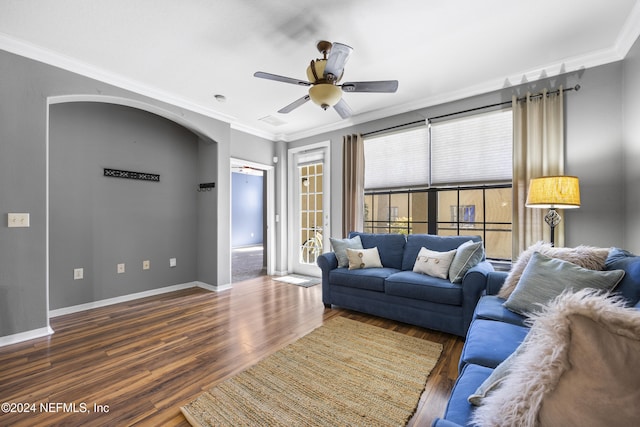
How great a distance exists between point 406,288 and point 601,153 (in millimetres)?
2341

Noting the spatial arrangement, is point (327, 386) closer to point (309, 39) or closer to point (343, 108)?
point (343, 108)

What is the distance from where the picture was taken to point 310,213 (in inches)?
207

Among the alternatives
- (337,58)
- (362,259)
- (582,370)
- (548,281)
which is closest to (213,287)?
(362,259)

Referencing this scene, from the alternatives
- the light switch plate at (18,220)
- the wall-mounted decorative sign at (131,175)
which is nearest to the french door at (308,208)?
the wall-mounted decorative sign at (131,175)

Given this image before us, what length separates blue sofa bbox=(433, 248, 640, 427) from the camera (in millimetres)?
1023

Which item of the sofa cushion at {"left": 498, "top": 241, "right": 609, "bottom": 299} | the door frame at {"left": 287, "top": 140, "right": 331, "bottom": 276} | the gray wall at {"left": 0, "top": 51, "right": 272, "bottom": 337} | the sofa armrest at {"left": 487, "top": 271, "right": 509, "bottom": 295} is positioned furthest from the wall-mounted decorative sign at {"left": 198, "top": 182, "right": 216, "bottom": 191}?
the sofa cushion at {"left": 498, "top": 241, "right": 609, "bottom": 299}

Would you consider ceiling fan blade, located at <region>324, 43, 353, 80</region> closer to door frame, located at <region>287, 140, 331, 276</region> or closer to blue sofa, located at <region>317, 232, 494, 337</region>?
blue sofa, located at <region>317, 232, 494, 337</region>

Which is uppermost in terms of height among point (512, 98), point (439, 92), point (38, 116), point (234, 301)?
point (439, 92)

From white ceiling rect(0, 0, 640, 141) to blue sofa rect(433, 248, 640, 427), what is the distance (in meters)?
1.93

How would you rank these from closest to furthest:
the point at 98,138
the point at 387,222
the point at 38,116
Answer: the point at 38,116
the point at 98,138
the point at 387,222

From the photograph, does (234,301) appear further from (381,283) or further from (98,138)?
(98,138)

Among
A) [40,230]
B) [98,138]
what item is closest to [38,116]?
[98,138]

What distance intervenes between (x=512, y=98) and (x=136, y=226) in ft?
16.7

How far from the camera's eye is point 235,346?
2455 millimetres
